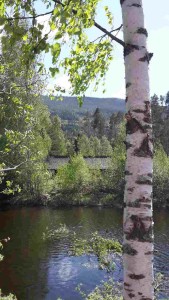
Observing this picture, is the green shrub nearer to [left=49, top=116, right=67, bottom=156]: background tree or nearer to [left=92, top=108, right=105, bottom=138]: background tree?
[left=49, top=116, right=67, bottom=156]: background tree

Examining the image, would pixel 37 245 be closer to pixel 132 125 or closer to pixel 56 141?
pixel 132 125

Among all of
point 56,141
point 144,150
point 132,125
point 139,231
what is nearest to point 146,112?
point 132,125

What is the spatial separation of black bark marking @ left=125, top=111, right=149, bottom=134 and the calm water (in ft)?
56.8

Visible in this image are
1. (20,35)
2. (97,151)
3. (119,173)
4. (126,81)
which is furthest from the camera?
(97,151)

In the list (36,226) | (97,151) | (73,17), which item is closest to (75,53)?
(73,17)

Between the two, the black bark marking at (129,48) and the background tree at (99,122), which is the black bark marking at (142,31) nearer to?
the black bark marking at (129,48)

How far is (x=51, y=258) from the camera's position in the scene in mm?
27672

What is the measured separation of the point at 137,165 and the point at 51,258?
25555 mm

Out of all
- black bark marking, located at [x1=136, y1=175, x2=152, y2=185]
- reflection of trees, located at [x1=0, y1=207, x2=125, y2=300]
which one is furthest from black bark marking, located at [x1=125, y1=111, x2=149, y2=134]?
reflection of trees, located at [x1=0, y1=207, x2=125, y2=300]

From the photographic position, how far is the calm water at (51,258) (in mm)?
22098

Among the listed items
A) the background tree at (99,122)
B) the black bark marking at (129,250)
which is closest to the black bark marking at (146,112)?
the black bark marking at (129,250)

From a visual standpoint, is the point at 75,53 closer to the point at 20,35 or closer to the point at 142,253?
the point at 20,35

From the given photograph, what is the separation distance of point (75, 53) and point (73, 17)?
0.95 m

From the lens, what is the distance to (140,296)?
342 centimetres
